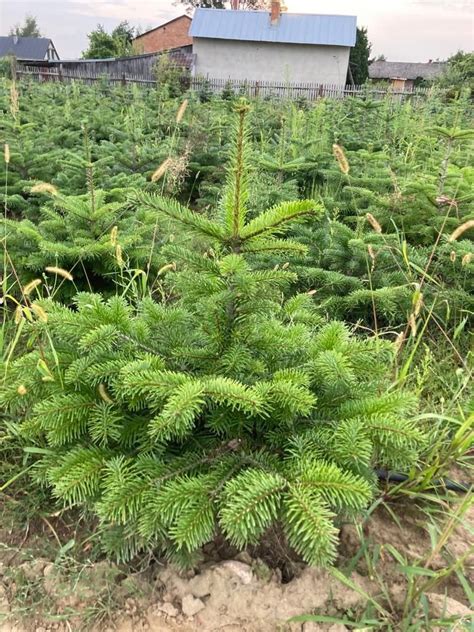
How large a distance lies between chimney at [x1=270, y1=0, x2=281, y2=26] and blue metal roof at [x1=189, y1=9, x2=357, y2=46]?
0.70 feet

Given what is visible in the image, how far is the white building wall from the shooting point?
1212 inches

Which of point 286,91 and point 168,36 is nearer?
point 286,91

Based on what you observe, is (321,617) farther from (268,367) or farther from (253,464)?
(268,367)

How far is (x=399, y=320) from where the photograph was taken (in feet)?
9.70

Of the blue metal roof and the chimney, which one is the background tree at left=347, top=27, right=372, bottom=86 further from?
the chimney

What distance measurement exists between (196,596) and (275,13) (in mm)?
34859

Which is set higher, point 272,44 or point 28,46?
point 28,46

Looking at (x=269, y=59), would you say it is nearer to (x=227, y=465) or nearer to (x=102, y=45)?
(x=102, y=45)

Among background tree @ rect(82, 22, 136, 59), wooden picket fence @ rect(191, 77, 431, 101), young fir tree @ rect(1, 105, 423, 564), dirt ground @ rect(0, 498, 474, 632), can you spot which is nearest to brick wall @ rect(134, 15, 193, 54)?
background tree @ rect(82, 22, 136, 59)

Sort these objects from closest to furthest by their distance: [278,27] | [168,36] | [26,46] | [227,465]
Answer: [227,465] < [278,27] < [168,36] < [26,46]

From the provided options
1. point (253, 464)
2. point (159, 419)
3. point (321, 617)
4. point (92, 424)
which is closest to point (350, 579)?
point (321, 617)

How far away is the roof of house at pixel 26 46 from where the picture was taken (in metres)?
47.7

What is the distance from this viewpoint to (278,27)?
30.6 metres

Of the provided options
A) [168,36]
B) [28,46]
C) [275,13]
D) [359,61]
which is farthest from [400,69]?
[28,46]
